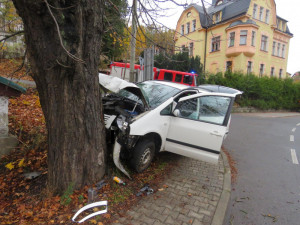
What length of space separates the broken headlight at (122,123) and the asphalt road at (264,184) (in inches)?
84.7

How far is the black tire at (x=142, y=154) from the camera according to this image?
11.8 ft

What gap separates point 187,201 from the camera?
321 centimetres

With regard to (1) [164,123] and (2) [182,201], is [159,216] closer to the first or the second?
(2) [182,201]

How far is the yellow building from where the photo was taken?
882 inches

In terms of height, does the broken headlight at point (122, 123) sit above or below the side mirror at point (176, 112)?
below

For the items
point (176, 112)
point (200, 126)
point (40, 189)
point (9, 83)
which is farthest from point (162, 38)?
point (40, 189)

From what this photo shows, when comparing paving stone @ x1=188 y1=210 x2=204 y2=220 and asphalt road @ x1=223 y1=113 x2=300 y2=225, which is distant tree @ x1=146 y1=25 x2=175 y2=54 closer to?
asphalt road @ x1=223 y1=113 x2=300 y2=225

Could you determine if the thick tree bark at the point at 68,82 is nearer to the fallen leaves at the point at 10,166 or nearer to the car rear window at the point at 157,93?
the fallen leaves at the point at 10,166

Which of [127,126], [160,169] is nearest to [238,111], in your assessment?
[160,169]

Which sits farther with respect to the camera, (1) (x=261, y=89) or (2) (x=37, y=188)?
(1) (x=261, y=89)

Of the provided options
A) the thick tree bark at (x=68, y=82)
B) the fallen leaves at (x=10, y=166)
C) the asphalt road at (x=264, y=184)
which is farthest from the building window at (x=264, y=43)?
the fallen leaves at (x=10, y=166)

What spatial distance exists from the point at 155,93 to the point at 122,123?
4.85ft

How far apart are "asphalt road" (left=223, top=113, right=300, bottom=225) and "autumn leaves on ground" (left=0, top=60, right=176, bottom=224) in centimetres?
147

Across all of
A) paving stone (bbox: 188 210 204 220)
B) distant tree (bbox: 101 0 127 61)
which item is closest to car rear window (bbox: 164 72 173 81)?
distant tree (bbox: 101 0 127 61)
